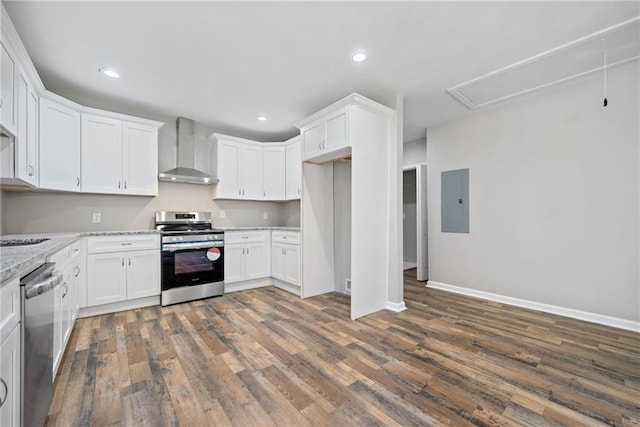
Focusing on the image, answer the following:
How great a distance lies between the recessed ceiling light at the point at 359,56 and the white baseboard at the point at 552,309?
3.31 meters

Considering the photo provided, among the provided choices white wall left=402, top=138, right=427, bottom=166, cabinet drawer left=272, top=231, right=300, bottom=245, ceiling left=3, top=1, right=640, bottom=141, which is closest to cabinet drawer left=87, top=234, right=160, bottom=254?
cabinet drawer left=272, top=231, right=300, bottom=245

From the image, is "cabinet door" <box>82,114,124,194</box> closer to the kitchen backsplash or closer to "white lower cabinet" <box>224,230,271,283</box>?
the kitchen backsplash

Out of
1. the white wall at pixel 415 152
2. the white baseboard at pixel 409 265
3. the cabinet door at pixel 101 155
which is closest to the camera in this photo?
the cabinet door at pixel 101 155

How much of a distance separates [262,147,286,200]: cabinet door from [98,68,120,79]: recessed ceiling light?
2.15 metres

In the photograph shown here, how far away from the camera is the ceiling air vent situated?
228cm

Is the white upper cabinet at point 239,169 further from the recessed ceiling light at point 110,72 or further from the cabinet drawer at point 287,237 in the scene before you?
the recessed ceiling light at point 110,72

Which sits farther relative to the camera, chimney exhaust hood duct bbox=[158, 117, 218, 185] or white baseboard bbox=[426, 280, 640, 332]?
chimney exhaust hood duct bbox=[158, 117, 218, 185]

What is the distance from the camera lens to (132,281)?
3256 mm

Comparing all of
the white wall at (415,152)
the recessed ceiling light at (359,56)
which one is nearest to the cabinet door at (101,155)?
the recessed ceiling light at (359,56)

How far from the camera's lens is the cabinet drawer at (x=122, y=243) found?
3.03 metres

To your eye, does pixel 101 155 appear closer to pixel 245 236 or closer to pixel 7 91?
pixel 7 91

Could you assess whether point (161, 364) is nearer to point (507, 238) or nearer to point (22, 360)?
point (22, 360)

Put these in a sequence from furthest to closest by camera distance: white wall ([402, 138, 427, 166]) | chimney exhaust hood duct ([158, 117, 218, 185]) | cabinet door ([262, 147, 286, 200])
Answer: white wall ([402, 138, 427, 166]) → cabinet door ([262, 147, 286, 200]) → chimney exhaust hood duct ([158, 117, 218, 185])

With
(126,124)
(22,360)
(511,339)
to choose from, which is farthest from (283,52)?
(511,339)
